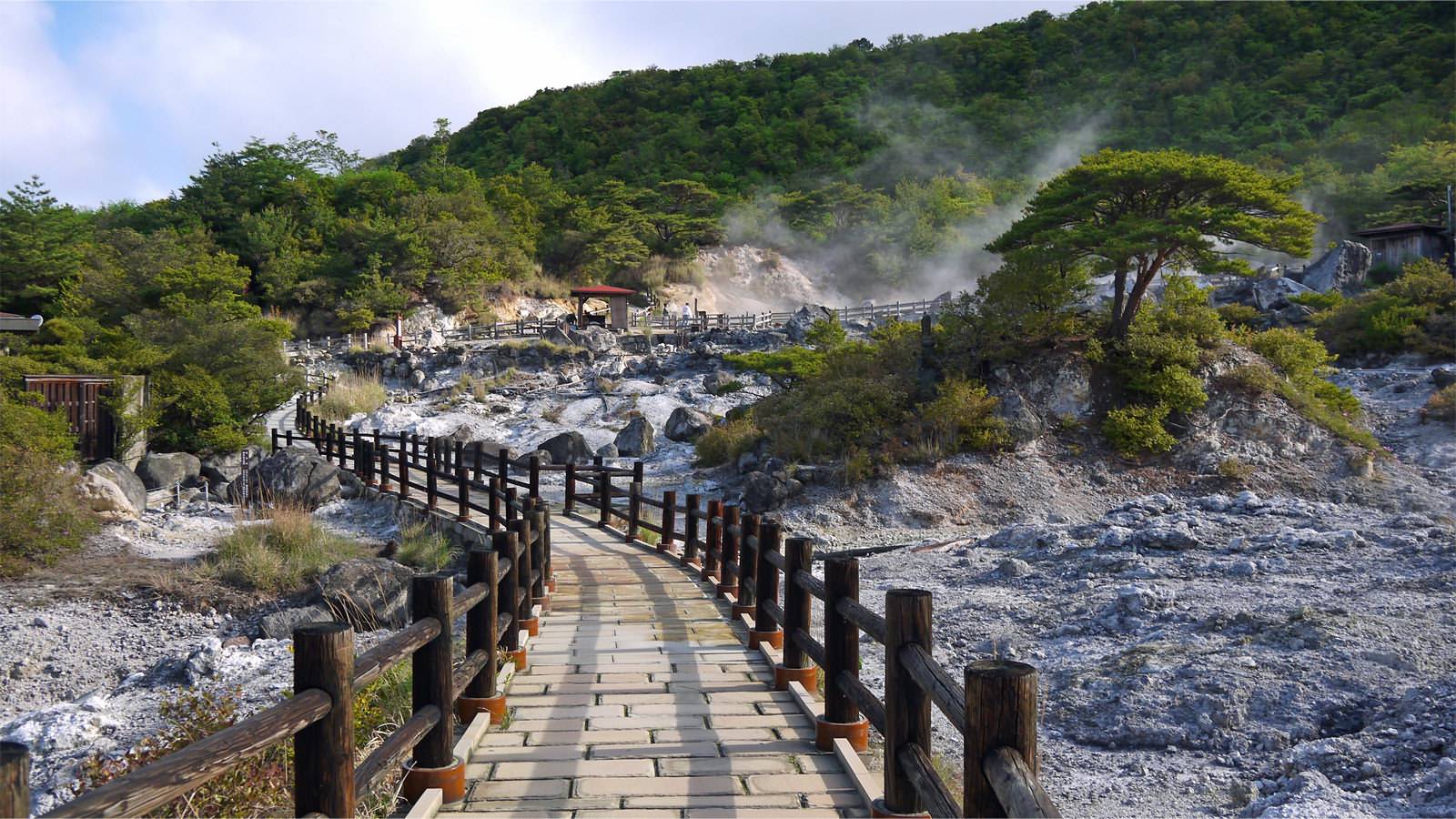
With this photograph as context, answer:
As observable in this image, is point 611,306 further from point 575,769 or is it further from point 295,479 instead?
point 575,769

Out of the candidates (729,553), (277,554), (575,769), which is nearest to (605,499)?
(277,554)

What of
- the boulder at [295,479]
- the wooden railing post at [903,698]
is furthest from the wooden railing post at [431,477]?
the wooden railing post at [903,698]

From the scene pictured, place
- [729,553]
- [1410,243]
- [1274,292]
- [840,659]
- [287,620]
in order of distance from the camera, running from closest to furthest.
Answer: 1. [840,659]
2. [729,553]
3. [287,620]
4. [1274,292]
5. [1410,243]

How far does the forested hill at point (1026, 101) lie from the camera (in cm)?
7356

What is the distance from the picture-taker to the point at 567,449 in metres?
24.9

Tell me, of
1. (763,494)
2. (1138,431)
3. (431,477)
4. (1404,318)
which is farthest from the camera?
(1404,318)

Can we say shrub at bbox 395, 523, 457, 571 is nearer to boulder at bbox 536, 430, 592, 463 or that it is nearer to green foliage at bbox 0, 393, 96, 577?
green foliage at bbox 0, 393, 96, 577

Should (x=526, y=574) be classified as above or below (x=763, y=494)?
above

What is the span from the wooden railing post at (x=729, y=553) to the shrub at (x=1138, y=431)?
12574 millimetres

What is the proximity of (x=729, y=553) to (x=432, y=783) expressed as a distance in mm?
5547

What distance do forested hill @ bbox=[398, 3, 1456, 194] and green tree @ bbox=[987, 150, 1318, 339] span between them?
46701 mm

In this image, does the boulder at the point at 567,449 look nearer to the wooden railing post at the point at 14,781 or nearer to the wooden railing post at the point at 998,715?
the wooden railing post at the point at 998,715

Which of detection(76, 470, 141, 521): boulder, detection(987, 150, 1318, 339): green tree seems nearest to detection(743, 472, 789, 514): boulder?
detection(987, 150, 1318, 339): green tree

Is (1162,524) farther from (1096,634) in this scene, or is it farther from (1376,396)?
(1376,396)
